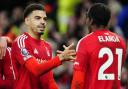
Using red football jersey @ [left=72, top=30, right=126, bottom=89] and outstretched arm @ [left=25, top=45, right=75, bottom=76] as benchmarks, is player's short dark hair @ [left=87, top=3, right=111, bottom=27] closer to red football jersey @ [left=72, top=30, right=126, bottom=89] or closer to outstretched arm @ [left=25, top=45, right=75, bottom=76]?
red football jersey @ [left=72, top=30, right=126, bottom=89]

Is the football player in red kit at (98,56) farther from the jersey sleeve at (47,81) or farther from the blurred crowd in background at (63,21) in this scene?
the blurred crowd in background at (63,21)

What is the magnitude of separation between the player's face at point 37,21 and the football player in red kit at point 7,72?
0.55m

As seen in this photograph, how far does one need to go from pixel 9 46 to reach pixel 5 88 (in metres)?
0.70

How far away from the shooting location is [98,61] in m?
10.9

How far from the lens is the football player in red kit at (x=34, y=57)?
36.6ft

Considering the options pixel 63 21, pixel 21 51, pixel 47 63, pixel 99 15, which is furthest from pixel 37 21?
pixel 63 21

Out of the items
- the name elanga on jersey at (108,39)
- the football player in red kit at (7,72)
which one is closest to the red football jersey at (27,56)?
the football player in red kit at (7,72)

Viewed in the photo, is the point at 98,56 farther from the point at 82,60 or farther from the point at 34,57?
the point at 34,57

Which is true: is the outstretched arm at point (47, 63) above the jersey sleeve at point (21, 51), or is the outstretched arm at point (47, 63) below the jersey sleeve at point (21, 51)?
below

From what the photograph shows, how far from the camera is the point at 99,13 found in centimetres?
1107

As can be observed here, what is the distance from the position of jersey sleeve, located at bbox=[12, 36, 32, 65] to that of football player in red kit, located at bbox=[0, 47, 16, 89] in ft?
0.66

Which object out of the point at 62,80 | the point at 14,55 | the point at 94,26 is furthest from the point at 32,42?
the point at 62,80

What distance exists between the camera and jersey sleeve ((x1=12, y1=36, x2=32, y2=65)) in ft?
37.2

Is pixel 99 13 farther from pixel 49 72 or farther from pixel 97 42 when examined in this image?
pixel 49 72
